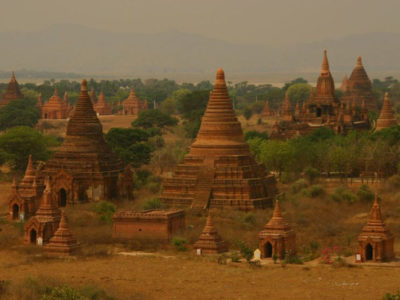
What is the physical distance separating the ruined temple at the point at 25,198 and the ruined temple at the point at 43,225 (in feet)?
19.4

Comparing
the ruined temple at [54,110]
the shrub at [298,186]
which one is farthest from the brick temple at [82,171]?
the ruined temple at [54,110]

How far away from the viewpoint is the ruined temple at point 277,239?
40812mm

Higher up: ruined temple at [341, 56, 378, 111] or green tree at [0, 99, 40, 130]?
ruined temple at [341, 56, 378, 111]

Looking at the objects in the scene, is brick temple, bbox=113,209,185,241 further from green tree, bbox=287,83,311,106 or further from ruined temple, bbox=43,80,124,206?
green tree, bbox=287,83,311,106

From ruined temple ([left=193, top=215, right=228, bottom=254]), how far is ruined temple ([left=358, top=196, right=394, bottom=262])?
5.36 meters

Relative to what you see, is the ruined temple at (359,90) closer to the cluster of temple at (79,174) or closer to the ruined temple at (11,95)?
the ruined temple at (11,95)

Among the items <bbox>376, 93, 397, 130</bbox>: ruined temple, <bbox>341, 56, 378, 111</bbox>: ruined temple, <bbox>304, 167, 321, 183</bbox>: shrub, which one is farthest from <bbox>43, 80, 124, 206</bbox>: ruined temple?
<bbox>341, 56, 378, 111</bbox>: ruined temple

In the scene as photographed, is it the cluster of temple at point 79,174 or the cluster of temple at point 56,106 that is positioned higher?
the cluster of temple at point 56,106

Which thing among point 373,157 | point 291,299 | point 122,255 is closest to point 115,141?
point 373,157

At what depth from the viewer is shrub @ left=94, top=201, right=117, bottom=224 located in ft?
162

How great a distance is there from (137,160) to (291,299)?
121 ft

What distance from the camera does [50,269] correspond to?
38969 mm

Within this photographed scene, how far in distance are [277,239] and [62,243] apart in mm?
7952

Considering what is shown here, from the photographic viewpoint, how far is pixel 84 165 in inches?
2158
